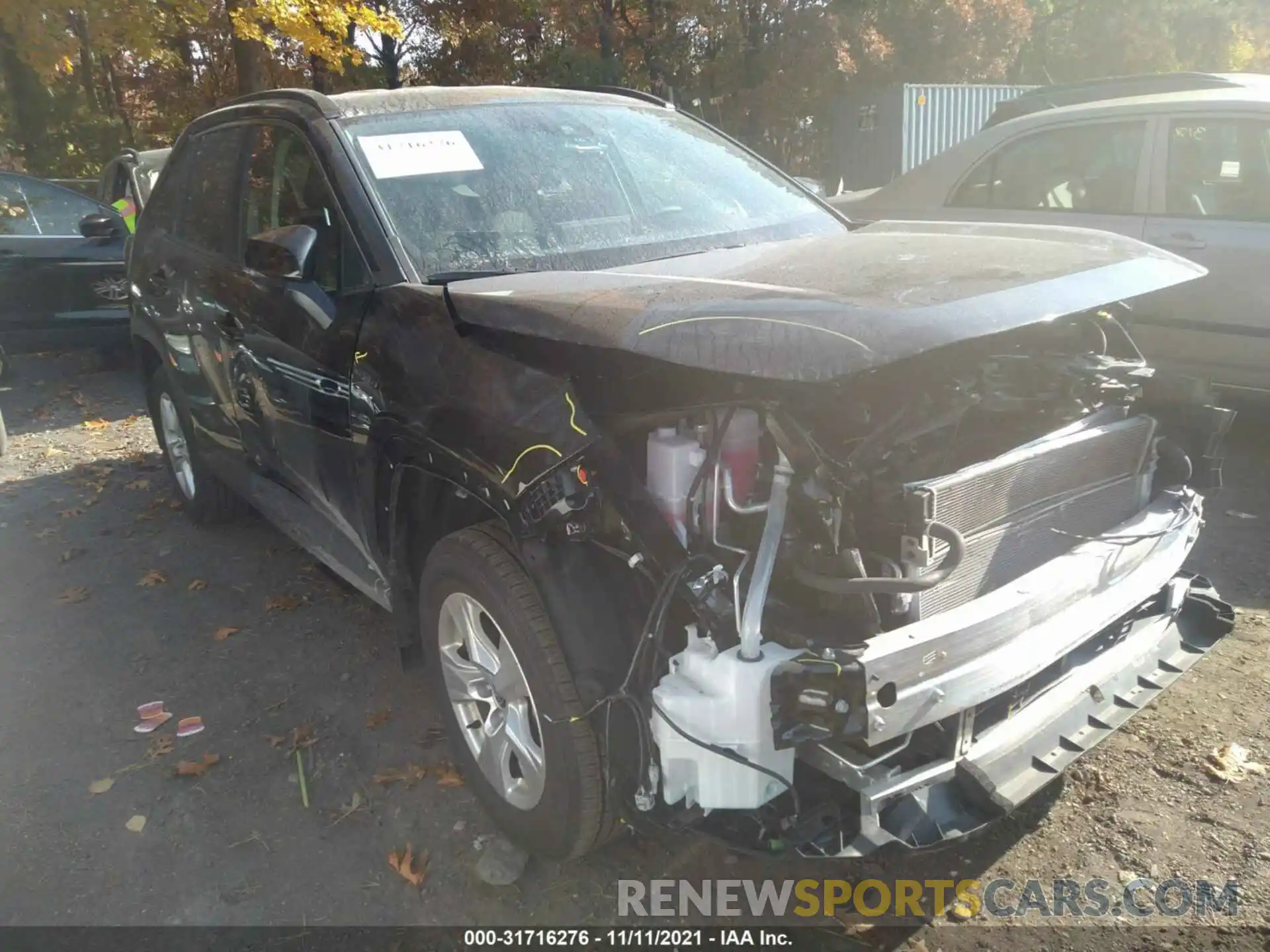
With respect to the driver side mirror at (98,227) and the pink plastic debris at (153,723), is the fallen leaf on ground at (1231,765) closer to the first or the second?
the pink plastic debris at (153,723)

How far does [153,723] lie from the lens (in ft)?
12.2

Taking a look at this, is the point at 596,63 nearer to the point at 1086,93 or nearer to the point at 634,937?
the point at 1086,93

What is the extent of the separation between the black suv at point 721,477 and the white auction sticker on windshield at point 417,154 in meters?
0.01

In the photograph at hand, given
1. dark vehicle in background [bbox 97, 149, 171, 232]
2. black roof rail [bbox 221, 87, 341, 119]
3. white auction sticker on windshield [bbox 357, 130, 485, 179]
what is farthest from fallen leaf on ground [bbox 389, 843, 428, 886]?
dark vehicle in background [bbox 97, 149, 171, 232]

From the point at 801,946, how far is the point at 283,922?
139 cm

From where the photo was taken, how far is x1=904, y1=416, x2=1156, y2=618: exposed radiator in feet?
7.65

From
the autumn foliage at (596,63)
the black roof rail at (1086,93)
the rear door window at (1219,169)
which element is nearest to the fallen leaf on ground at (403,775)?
the rear door window at (1219,169)

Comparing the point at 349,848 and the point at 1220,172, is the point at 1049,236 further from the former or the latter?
the point at 1220,172

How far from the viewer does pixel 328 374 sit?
3.29 metres

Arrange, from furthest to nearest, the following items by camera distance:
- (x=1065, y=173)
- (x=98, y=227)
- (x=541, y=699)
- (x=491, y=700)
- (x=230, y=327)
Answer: (x=98, y=227), (x=1065, y=173), (x=230, y=327), (x=491, y=700), (x=541, y=699)

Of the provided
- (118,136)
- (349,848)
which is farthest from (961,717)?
(118,136)

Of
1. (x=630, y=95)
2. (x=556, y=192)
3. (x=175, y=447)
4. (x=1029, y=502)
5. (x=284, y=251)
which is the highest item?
(x=630, y=95)

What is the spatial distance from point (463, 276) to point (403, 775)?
164cm

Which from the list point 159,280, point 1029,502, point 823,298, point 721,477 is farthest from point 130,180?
point 1029,502
